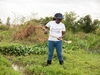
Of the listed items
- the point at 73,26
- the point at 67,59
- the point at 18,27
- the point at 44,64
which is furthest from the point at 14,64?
the point at 73,26

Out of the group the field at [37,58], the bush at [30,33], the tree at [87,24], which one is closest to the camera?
the field at [37,58]

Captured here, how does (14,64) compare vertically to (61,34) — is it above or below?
below

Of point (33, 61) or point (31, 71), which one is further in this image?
point (33, 61)

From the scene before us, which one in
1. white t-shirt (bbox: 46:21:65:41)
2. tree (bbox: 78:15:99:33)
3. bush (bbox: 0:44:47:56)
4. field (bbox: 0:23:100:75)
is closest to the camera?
field (bbox: 0:23:100:75)

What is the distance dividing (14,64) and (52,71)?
2.18 meters

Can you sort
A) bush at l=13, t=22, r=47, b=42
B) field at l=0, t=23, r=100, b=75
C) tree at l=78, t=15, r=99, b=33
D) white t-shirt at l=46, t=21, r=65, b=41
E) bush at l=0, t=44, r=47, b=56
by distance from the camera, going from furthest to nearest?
tree at l=78, t=15, r=99, b=33, bush at l=13, t=22, r=47, b=42, bush at l=0, t=44, r=47, b=56, white t-shirt at l=46, t=21, r=65, b=41, field at l=0, t=23, r=100, b=75

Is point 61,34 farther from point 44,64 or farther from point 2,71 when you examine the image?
point 2,71

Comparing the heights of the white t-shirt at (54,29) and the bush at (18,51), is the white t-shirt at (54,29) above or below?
above

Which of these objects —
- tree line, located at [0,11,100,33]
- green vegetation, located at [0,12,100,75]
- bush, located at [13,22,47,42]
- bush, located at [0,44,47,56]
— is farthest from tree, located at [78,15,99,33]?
bush, located at [0,44,47,56]

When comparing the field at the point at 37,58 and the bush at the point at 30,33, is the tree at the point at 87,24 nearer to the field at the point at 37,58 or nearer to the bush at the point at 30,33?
the field at the point at 37,58

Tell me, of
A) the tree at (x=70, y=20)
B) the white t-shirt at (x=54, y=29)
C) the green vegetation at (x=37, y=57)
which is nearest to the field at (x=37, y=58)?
the green vegetation at (x=37, y=57)

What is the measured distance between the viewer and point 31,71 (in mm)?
6980

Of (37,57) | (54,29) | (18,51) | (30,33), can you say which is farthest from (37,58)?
(30,33)

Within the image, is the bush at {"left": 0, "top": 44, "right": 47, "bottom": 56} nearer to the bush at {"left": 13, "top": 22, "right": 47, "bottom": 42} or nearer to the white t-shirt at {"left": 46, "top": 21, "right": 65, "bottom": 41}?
the white t-shirt at {"left": 46, "top": 21, "right": 65, "bottom": 41}
